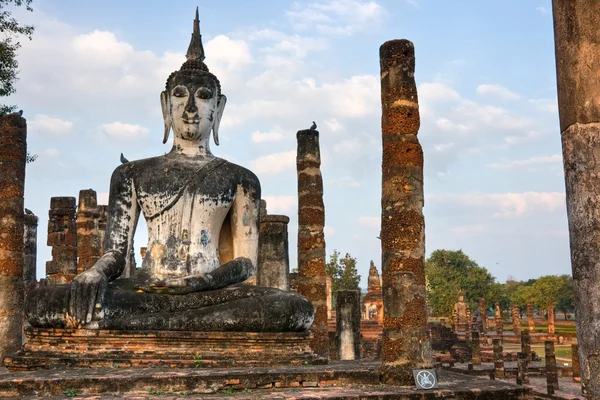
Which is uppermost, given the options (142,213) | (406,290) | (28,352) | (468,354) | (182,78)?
(182,78)

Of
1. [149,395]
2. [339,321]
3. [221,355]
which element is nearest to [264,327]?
[221,355]

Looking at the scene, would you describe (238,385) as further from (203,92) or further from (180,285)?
(203,92)

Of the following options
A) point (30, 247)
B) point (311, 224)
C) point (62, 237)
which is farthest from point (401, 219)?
point (62, 237)

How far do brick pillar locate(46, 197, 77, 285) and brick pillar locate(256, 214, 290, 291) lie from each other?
644 centimetres

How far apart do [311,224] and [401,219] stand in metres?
7.34

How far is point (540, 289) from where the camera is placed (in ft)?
222

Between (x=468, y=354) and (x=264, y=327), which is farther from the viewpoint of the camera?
(x=468, y=354)

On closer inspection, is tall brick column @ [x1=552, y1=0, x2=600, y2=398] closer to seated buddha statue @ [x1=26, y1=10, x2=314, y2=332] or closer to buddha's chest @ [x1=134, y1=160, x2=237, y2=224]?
seated buddha statue @ [x1=26, y1=10, x2=314, y2=332]

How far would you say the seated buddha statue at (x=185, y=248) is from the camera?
7.05m

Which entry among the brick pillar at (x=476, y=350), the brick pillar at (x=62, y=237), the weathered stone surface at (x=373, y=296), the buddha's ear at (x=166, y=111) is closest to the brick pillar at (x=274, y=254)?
the buddha's ear at (x=166, y=111)

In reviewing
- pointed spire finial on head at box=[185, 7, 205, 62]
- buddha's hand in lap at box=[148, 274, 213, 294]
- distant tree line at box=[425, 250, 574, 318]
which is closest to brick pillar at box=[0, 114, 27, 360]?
pointed spire finial on head at box=[185, 7, 205, 62]

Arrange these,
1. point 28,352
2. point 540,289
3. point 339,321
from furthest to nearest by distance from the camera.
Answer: point 540,289 < point 339,321 < point 28,352

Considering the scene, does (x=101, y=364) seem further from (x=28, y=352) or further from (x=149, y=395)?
(x=149, y=395)

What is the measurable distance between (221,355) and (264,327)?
561 millimetres
